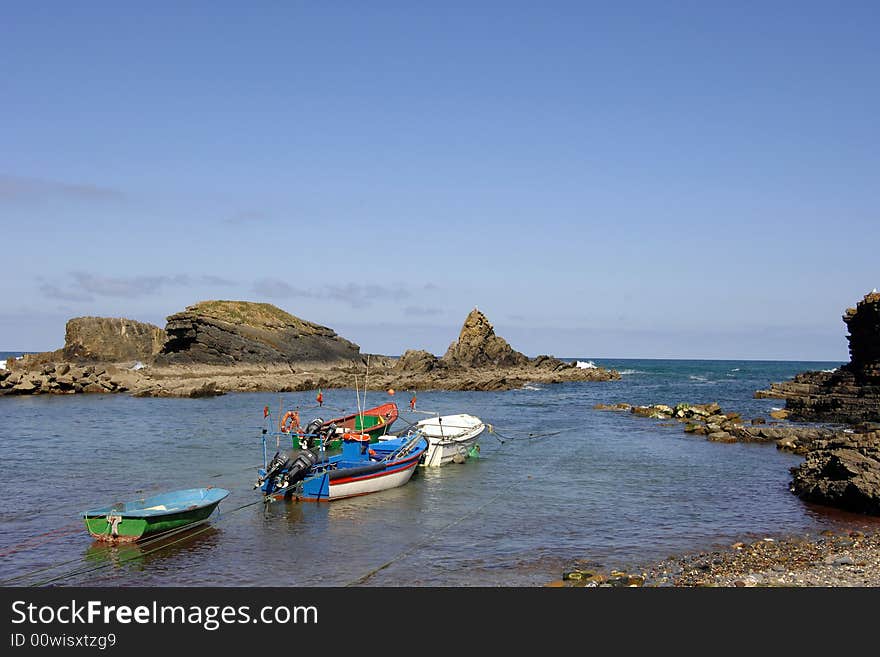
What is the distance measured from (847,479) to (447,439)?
15821 millimetres

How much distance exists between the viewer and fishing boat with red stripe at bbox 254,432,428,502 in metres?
22.1

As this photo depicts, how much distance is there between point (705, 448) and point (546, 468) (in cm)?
1116

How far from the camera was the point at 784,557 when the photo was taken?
15.5 meters

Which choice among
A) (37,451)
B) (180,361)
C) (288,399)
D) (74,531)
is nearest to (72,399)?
(288,399)

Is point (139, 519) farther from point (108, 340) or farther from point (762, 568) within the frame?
point (108, 340)

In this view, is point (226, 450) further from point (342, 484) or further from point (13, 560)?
point (13, 560)

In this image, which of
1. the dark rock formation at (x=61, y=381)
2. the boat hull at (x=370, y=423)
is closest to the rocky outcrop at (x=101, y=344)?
the dark rock formation at (x=61, y=381)

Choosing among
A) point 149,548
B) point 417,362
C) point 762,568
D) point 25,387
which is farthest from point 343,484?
point 417,362

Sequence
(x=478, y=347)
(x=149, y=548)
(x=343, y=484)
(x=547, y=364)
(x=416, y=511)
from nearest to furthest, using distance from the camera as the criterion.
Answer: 1. (x=149, y=548)
2. (x=416, y=511)
3. (x=343, y=484)
4. (x=478, y=347)
5. (x=547, y=364)

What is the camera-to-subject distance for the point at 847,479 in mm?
20734

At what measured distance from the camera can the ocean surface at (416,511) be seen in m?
15.5

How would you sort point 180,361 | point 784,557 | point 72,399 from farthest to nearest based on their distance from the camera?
point 180,361 < point 72,399 < point 784,557

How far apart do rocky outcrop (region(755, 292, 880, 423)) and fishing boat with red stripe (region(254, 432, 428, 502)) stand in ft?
115

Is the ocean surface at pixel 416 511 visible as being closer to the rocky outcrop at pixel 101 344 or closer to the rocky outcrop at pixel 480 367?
the rocky outcrop at pixel 480 367
